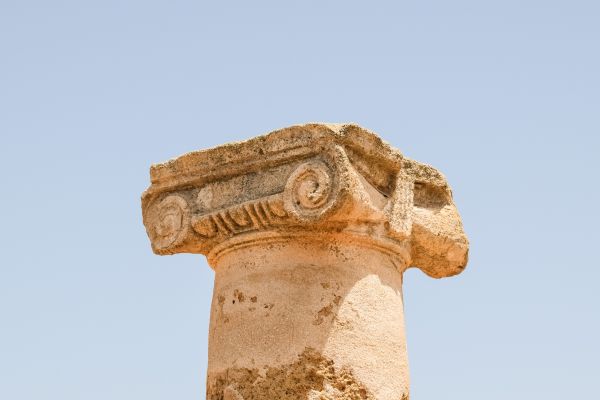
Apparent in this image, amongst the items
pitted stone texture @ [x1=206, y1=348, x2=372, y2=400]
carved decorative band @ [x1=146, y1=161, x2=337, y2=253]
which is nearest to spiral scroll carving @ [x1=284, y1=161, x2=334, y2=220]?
carved decorative band @ [x1=146, y1=161, x2=337, y2=253]

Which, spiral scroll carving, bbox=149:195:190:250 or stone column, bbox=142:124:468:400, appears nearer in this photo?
stone column, bbox=142:124:468:400

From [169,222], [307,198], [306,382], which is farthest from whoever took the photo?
[169,222]

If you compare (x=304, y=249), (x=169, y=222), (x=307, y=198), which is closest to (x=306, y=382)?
(x=304, y=249)

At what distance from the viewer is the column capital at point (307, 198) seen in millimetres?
6789

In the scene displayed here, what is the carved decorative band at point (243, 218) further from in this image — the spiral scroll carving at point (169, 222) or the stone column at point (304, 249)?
the spiral scroll carving at point (169, 222)

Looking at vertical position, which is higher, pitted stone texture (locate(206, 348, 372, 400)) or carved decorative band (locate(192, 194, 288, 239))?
carved decorative band (locate(192, 194, 288, 239))

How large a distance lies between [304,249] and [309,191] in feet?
1.59

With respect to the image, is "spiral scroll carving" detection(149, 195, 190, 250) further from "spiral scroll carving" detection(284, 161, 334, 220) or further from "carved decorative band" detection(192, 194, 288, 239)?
"spiral scroll carving" detection(284, 161, 334, 220)

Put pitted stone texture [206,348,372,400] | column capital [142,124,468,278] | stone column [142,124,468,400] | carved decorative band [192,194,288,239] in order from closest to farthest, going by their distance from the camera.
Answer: pitted stone texture [206,348,372,400]
stone column [142,124,468,400]
column capital [142,124,468,278]
carved decorative band [192,194,288,239]

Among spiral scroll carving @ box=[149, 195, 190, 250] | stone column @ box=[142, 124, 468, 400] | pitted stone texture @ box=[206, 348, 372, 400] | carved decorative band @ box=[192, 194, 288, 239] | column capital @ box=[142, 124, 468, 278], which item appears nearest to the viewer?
pitted stone texture @ box=[206, 348, 372, 400]

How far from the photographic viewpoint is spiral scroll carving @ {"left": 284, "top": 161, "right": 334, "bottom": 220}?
22.1 feet

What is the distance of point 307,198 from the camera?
6.76 meters

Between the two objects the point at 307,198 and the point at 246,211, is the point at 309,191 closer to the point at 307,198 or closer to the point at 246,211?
the point at 307,198

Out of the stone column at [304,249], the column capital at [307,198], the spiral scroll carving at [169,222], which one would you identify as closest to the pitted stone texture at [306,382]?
the stone column at [304,249]
